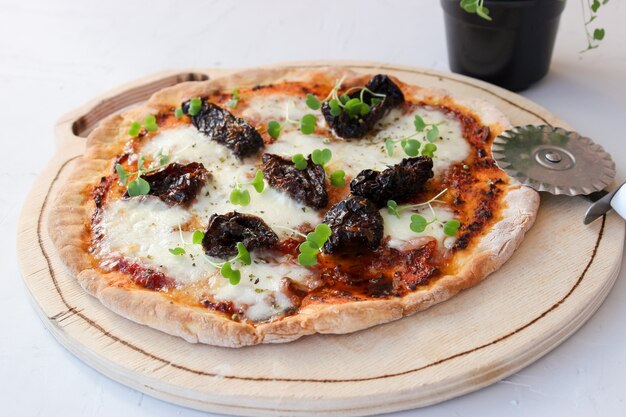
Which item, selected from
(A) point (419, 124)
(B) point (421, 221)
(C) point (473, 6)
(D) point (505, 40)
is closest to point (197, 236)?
(B) point (421, 221)

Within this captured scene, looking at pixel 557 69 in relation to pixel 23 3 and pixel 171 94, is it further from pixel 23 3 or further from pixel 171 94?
pixel 23 3

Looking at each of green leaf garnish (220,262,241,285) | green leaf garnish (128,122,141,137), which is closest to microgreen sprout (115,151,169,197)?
green leaf garnish (128,122,141,137)

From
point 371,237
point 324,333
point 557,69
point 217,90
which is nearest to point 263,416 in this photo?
point 324,333

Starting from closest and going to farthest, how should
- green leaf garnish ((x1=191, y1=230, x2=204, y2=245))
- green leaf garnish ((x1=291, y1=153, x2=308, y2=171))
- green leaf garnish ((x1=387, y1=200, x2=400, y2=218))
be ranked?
green leaf garnish ((x1=191, y1=230, x2=204, y2=245)), green leaf garnish ((x1=387, y1=200, x2=400, y2=218)), green leaf garnish ((x1=291, y1=153, x2=308, y2=171))

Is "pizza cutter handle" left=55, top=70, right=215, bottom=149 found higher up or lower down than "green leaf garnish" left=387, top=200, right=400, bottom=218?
higher up

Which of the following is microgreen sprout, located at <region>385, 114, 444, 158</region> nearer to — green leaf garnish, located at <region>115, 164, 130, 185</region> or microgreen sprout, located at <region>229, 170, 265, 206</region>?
microgreen sprout, located at <region>229, 170, 265, 206</region>

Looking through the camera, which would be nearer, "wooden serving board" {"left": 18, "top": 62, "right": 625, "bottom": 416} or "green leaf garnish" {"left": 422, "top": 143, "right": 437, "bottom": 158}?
"wooden serving board" {"left": 18, "top": 62, "right": 625, "bottom": 416}

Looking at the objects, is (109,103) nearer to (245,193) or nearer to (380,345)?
(245,193)
